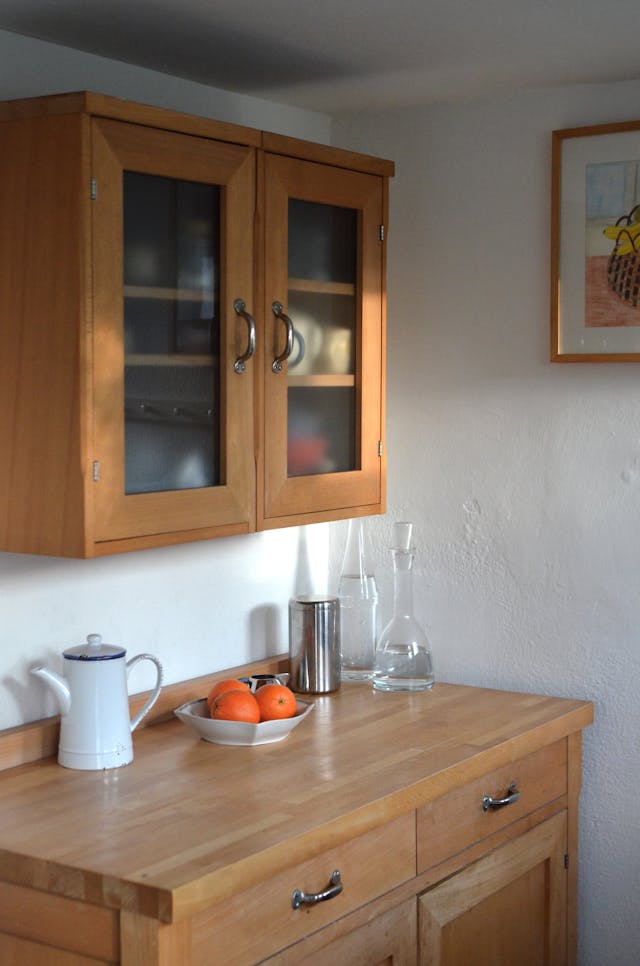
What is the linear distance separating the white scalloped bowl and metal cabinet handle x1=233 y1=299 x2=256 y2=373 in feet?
2.17

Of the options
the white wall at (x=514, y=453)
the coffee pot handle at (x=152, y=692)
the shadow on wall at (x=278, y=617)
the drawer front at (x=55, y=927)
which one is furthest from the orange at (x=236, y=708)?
the white wall at (x=514, y=453)

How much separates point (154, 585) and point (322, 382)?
0.55 m

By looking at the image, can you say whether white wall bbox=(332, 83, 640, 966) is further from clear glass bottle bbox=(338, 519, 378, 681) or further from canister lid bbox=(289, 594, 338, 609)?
canister lid bbox=(289, 594, 338, 609)

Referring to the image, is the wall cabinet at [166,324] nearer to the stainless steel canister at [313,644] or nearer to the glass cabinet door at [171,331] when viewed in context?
the glass cabinet door at [171,331]

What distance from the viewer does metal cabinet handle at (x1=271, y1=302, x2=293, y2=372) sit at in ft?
7.95

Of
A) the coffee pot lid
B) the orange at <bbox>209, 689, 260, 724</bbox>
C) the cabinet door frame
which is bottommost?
the cabinet door frame

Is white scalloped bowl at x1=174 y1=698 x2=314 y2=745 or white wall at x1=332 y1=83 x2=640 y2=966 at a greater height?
white wall at x1=332 y1=83 x2=640 y2=966

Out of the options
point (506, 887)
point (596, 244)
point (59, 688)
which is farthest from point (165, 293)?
point (506, 887)

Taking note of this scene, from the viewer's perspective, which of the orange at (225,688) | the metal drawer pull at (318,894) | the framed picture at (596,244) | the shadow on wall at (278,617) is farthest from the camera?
the shadow on wall at (278,617)

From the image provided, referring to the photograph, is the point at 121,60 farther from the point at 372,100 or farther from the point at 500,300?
the point at 500,300

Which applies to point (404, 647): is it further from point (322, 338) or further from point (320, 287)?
point (320, 287)

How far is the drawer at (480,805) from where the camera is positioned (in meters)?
2.24

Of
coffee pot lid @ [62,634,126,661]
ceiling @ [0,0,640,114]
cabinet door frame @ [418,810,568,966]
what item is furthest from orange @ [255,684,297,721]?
ceiling @ [0,0,640,114]

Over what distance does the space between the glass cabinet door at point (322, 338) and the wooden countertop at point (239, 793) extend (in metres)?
0.48
